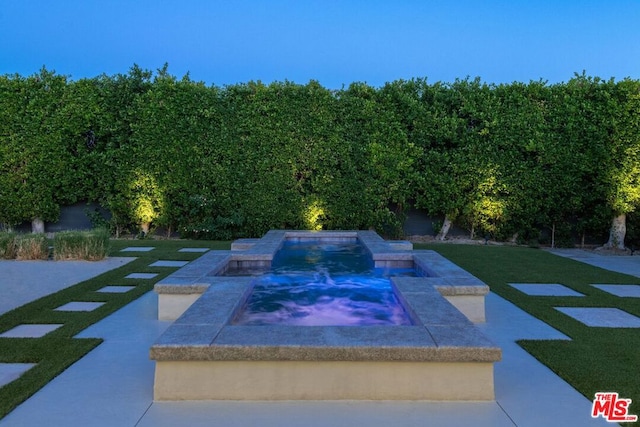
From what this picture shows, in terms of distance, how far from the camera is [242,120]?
1209 centimetres

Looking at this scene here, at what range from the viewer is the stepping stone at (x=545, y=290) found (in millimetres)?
6305

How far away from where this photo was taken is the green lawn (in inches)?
137

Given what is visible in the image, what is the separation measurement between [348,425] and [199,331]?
1.24 meters

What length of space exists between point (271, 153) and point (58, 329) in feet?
26.3

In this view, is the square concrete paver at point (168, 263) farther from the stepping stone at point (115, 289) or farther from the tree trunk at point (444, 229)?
the tree trunk at point (444, 229)

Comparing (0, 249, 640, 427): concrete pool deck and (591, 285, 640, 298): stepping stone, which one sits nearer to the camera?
(0, 249, 640, 427): concrete pool deck

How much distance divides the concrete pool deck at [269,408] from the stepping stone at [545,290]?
9.44 feet

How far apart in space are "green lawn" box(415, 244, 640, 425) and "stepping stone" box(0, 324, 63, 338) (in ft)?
14.0

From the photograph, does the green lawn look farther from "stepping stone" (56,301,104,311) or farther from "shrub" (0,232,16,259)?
"shrub" (0,232,16,259)

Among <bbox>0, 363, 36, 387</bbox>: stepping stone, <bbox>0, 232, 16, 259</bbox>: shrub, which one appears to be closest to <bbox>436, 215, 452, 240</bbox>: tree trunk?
<bbox>0, 232, 16, 259</bbox>: shrub

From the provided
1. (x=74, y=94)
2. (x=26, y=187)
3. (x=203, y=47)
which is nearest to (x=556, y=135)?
(x=74, y=94)

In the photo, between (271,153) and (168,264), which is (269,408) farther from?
(271,153)

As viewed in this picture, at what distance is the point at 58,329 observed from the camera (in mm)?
4598

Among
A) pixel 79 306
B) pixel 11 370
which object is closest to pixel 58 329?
pixel 79 306
